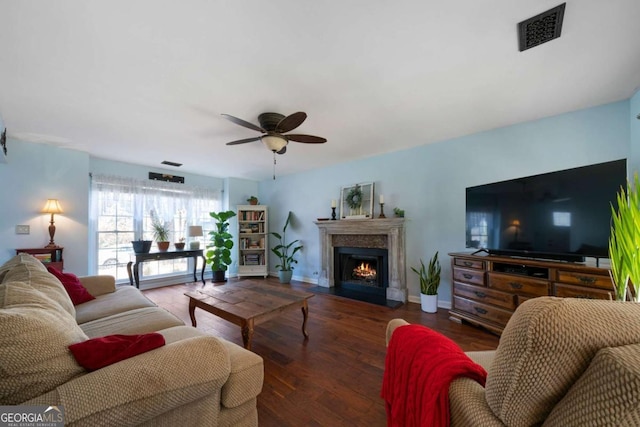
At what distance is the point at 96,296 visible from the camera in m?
2.42

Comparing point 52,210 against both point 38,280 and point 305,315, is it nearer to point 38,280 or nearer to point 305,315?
point 38,280

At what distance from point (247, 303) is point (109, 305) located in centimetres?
117

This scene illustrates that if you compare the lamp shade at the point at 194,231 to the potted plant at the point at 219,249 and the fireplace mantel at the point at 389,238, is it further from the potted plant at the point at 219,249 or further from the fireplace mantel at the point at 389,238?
the fireplace mantel at the point at 389,238

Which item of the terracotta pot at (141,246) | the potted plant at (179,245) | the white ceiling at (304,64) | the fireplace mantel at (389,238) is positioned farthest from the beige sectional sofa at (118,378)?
the potted plant at (179,245)

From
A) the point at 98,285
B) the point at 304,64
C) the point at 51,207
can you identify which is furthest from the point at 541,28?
the point at 51,207

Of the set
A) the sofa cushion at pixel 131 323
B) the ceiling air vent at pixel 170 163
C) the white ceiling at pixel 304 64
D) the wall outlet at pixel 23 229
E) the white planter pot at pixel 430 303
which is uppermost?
the white ceiling at pixel 304 64

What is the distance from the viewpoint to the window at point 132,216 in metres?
4.10

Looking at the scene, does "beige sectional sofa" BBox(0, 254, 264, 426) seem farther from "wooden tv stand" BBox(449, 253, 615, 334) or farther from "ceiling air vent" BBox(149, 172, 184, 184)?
"ceiling air vent" BBox(149, 172, 184, 184)

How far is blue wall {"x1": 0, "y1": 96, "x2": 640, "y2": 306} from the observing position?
2.39 m

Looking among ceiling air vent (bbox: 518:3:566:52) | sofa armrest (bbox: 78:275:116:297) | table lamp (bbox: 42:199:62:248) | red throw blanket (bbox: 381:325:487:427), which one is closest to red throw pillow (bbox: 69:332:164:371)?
red throw blanket (bbox: 381:325:487:427)

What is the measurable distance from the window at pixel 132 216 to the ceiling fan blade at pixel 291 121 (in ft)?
12.1

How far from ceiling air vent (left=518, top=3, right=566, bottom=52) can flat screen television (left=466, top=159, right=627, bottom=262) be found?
1160mm

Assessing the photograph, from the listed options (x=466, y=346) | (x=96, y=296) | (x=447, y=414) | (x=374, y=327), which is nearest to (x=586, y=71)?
(x=466, y=346)

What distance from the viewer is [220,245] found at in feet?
16.7
